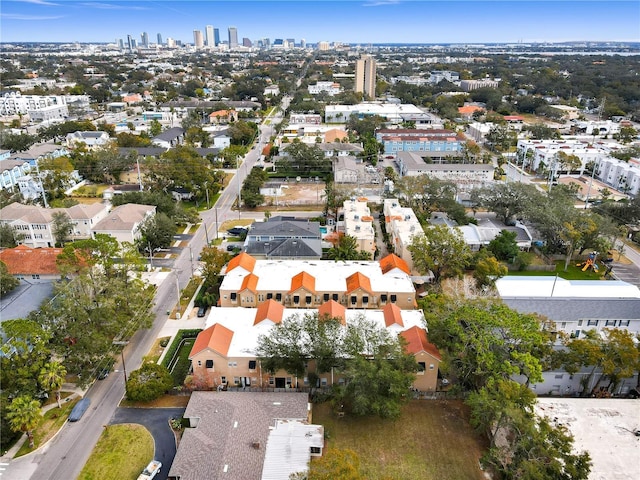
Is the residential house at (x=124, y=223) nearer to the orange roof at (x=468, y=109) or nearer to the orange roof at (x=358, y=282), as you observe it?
the orange roof at (x=358, y=282)

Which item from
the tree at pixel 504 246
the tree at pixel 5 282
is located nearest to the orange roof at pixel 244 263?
the tree at pixel 5 282

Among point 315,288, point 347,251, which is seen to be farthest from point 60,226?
point 347,251

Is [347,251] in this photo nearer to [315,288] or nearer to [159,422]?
[315,288]

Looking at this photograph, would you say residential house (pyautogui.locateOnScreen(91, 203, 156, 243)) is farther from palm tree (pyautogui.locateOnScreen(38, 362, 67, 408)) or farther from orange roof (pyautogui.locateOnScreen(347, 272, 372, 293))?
orange roof (pyautogui.locateOnScreen(347, 272, 372, 293))

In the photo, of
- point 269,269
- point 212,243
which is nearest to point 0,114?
point 212,243

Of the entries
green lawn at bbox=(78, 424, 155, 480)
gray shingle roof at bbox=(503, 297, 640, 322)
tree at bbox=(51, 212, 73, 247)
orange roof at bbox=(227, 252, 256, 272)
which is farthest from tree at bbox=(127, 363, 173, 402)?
tree at bbox=(51, 212, 73, 247)

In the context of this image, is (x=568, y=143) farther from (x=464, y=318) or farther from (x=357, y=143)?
(x=464, y=318)
